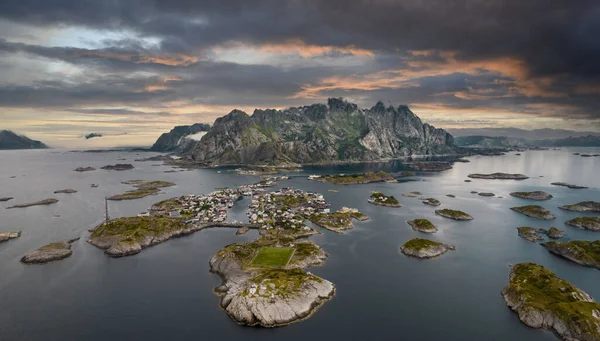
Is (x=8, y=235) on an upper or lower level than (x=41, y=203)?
upper

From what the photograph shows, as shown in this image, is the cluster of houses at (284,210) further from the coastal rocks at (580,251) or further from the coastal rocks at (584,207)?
the coastal rocks at (584,207)

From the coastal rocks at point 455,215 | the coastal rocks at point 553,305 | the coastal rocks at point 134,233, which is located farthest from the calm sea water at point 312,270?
the coastal rocks at point 455,215

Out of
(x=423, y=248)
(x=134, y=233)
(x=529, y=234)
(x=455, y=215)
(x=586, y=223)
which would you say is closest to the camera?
(x=423, y=248)

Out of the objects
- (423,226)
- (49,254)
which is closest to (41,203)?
(49,254)

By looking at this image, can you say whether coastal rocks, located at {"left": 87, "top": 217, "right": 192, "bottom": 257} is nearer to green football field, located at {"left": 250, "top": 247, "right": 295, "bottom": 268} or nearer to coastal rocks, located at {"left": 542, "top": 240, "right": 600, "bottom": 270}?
green football field, located at {"left": 250, "top": 247, "right": 295, "bottom": 268}

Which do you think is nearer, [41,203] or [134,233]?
[134,233]

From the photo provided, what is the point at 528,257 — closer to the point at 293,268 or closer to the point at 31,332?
the point at 293,268

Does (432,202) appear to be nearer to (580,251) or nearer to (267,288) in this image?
(580,251)

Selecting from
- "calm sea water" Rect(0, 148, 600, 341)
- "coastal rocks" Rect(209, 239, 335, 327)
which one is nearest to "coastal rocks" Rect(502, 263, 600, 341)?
"calm sea water" Rect(0, 148, 600, 341)
